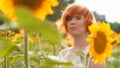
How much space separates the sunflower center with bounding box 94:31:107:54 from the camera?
131 cm

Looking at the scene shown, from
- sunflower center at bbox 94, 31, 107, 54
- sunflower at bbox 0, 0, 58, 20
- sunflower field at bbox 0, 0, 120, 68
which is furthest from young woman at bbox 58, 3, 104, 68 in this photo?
sunflower at bbox 0, 0, 58, 20

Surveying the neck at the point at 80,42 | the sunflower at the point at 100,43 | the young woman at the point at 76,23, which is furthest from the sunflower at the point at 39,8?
the neck at the point at 80,42

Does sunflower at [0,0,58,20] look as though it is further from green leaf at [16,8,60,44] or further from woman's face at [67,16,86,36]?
woman's face at [67,16,86,36]

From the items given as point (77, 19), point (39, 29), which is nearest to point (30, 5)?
point (39, 29)

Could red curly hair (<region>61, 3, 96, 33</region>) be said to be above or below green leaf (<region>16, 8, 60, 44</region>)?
above

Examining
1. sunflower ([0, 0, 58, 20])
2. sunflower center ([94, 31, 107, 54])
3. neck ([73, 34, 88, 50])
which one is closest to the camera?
sunflower ([0, 0, 58, 20])

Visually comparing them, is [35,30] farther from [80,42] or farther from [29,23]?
[80,42]

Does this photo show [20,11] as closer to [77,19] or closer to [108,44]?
[108,44]

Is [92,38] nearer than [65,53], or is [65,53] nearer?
[92,38]

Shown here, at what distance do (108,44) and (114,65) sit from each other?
2320 millimetres

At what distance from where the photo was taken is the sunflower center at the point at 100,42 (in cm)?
131

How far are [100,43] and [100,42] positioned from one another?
0.02m

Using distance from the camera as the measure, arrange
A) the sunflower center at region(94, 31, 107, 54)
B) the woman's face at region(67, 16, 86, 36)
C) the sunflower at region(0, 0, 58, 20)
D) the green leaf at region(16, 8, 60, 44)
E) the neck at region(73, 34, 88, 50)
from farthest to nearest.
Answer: the neck at region(73, 34, 88, 50) < the woman's face at region(67, 16, 86, 36) < the sunflower center at region(94, 31, 107, 54) < the sunflower at region(0, 0, 58, 20) < the green leaf at region(16, 8, 60, 44)

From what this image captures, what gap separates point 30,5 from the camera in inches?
20.8
